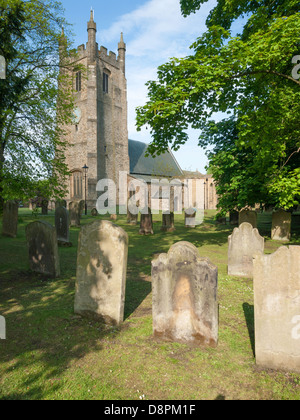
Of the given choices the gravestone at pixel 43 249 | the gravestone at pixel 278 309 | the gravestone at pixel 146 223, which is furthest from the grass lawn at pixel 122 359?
the gravestone at pixel 146 223

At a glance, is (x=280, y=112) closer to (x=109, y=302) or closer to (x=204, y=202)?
(x=109, y=302)

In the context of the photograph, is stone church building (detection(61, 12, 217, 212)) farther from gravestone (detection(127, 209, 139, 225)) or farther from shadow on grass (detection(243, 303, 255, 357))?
shadow on grass (detection(243, 303, 255, 357))

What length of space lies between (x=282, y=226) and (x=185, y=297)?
10589 mm

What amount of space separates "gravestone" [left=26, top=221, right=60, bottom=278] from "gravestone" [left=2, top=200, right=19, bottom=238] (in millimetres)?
5634

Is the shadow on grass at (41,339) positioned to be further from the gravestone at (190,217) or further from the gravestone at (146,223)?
the gravestone at (190,217)

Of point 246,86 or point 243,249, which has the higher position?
point 246,86

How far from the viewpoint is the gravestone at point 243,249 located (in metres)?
7.14

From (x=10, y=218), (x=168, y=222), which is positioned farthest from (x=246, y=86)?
(x=10, y=218)

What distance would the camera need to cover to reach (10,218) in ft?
40.4

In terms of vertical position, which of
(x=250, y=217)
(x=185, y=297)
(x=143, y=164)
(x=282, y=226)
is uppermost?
(x=143, y=164)

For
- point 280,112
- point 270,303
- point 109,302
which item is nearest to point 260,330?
point 270,303

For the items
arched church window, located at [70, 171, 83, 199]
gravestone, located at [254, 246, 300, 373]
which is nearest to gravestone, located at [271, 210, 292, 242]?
gravestone, located at [254, 246, 300, 373]

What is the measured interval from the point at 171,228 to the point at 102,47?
3212cm

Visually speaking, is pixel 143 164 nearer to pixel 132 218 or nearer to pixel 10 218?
pixel 132 218
